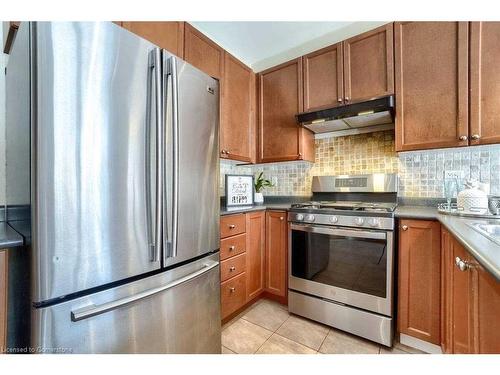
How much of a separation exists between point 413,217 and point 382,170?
704 millimetres

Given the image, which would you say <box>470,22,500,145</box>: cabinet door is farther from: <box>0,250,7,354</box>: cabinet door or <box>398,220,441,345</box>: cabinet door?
<box>0,250,7,354</box>: cabinet door

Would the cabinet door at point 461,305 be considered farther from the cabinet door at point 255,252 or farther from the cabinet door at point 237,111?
the cabinet door at point 237,111

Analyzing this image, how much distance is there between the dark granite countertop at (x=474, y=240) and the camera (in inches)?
24.6

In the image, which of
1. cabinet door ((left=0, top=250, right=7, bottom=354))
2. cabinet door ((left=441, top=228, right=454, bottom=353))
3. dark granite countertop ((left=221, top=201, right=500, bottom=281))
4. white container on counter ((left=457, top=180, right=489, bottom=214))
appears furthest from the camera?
white container on counter ((left=457, top=180, right=489, bottom=214))

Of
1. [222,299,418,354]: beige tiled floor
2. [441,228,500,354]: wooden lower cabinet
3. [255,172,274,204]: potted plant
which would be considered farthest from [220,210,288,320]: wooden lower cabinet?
[441,228,500,354]: wooden lower cabinet

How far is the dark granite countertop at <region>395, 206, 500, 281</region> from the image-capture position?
62cm

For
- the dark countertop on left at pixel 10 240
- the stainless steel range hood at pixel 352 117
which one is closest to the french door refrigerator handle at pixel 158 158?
the dark countertop on left at pixel 10 240

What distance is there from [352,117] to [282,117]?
26.3 inches

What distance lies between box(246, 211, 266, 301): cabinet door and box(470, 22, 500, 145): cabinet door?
160 cm

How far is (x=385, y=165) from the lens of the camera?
196 cm

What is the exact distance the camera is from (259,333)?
5.38 ft

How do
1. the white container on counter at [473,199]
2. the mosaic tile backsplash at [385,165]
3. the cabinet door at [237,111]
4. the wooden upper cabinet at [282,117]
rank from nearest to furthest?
the white container on counter at [473,199], the mosaic tile backsplash at [385,165], the cabinet door at [237,111], the wooden upper cabinet at [282,117]

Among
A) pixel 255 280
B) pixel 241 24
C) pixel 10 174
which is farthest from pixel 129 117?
pixel 255 280
